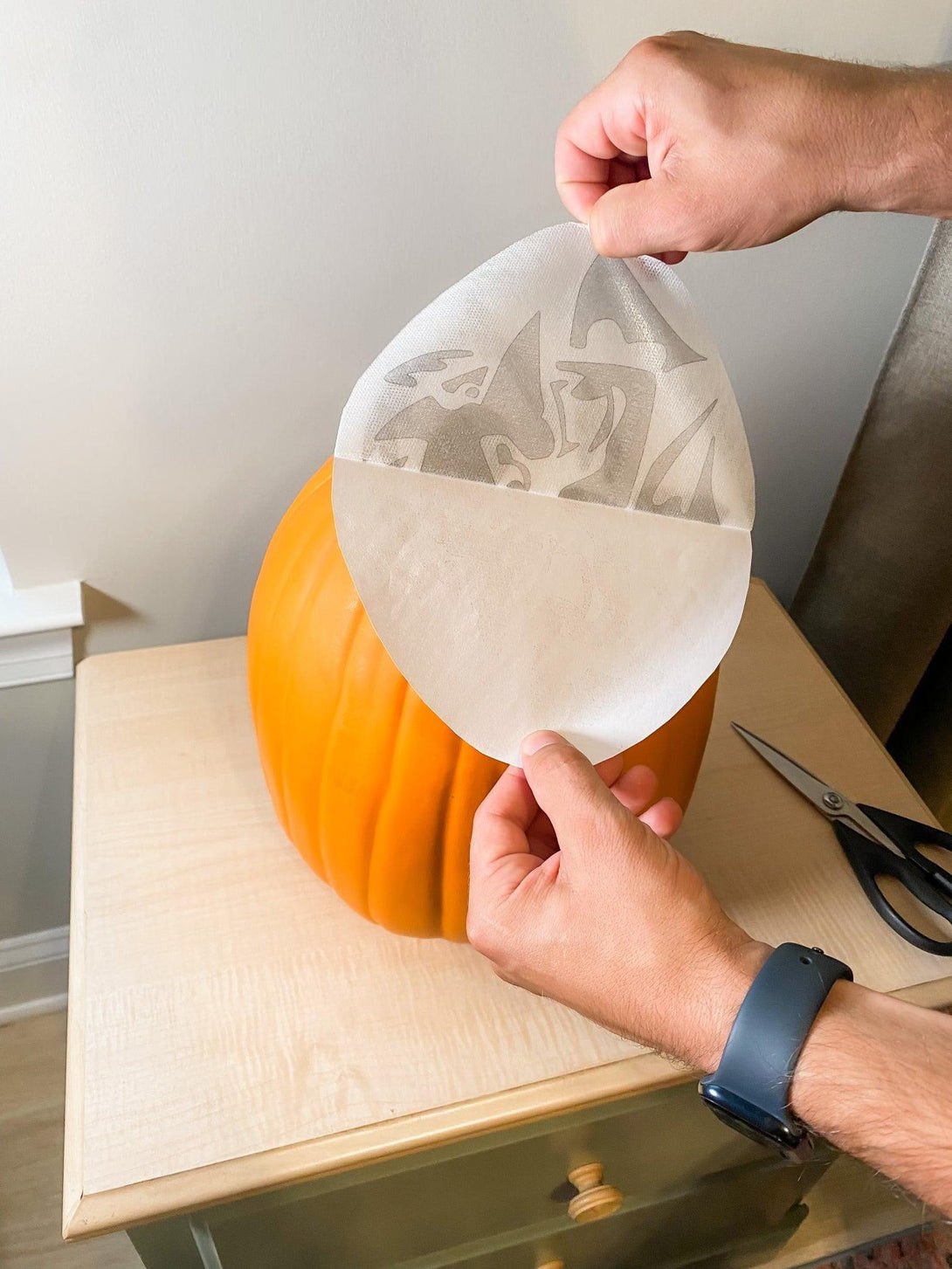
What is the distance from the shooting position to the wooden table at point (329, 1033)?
0.56 meters

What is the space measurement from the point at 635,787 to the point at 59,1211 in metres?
0.85

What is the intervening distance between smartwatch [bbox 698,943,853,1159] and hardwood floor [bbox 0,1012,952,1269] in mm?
548

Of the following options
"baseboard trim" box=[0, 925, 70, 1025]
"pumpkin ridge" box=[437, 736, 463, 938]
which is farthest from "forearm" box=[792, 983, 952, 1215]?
"baseboard trim" box=[0, 925, 70, 1025]

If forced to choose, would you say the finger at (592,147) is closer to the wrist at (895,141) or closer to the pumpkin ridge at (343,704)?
the wrist at (895,141)

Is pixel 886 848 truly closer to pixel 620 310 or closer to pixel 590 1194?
pixel 590 1194

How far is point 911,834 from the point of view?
2.37ft

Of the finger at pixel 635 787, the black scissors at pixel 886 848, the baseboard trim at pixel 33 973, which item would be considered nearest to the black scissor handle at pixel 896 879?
the black scissors at pixel 886 848

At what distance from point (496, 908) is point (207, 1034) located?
0.22 meters

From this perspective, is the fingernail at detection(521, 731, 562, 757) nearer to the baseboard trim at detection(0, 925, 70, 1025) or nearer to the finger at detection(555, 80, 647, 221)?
the finger at detection(555, 80, 647, 221)

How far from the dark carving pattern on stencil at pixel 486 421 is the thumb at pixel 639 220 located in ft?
0.17

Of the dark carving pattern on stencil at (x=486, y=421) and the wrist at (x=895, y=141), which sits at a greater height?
the wrist at (x=895, y=141)

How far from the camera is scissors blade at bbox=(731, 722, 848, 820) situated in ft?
2.43

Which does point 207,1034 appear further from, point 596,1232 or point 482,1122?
point 596,1232

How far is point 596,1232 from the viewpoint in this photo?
0.81 meters
